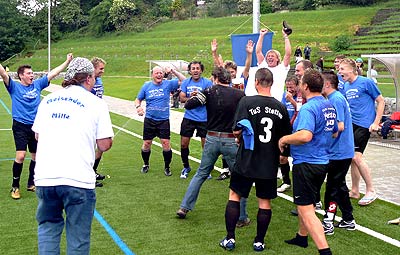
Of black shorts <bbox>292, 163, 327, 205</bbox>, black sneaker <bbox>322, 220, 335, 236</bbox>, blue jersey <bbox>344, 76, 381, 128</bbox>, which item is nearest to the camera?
black shorts <bbox>292, 163, 327, 205</bbox>

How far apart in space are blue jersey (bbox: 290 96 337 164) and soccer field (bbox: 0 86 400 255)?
113 cm

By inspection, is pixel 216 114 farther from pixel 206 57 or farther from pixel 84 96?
pixel 206 57

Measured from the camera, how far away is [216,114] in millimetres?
6293

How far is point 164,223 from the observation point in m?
6.53

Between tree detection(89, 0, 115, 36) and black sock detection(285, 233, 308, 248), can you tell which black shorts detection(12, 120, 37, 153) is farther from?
tree detection(89, 0, 115, 36)

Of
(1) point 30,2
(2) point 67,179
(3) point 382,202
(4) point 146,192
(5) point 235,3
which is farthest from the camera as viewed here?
(1) point 30,2

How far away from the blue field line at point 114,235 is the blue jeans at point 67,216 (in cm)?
146

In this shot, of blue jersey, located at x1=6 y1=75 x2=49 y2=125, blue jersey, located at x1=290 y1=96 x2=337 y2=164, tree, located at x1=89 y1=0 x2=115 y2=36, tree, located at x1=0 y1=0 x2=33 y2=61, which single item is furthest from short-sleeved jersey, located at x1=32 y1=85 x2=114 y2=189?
tree, located at x1=0 y1=0 x2=33 y2=61

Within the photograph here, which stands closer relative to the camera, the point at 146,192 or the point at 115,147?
the point at 146,192

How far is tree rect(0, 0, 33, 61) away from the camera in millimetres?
76688

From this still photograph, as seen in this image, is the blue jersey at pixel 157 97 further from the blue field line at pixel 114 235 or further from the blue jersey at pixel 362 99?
the blue jersey at pixel 362 99

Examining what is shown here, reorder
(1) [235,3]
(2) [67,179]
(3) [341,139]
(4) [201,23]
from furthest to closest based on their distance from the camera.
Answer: (1) [235,3]
(4) [201,23]
(3) [341,139]
(2) [67,179]

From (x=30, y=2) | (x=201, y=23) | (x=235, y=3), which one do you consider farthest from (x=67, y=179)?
(x=30, y=2)

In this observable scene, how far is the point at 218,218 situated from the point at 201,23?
2542 inches
